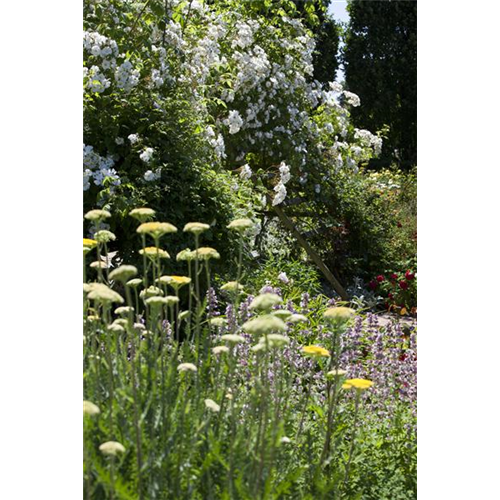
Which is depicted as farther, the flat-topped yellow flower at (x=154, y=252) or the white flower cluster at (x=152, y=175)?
the white flower cluster at (x=152, y=175)

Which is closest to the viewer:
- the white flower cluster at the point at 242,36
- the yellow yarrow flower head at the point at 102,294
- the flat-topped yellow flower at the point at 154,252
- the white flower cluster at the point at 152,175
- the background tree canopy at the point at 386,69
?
the yellow yarrow flower head at the point at 102,294

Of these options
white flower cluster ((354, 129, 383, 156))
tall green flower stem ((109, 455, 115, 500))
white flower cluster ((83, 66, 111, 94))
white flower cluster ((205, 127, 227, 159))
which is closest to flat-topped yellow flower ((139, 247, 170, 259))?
tall green flower stem ((109, 455, 115, 500))

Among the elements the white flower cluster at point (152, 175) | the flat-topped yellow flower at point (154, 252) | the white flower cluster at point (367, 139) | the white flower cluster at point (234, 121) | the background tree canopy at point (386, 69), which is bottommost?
the flat-topped yellow flower at point (154, 252)

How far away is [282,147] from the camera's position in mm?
6094

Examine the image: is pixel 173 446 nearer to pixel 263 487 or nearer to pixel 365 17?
pixel 263 487

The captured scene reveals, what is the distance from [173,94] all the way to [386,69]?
7.94 metres

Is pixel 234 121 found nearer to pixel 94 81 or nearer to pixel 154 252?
pixel 94 81

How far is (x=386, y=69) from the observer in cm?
1152

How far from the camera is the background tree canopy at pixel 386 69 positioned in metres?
11.2

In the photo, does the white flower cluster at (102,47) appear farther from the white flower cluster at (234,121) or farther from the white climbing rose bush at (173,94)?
the white flower cluster at (234,121)

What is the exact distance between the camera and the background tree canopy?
36.9 ft

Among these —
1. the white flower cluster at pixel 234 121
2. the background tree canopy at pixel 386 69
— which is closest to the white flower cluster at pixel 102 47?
the white flower cluster at pixel 234 121
